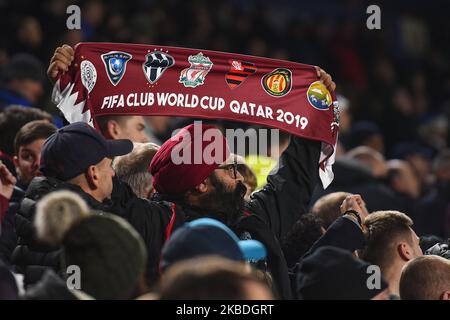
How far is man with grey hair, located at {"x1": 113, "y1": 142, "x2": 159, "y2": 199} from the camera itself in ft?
14.9

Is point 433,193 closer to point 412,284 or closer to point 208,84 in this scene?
point 208,84

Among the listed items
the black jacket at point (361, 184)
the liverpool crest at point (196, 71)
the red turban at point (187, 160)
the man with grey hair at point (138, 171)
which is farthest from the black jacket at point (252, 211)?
the black jacket at point (361, 184)

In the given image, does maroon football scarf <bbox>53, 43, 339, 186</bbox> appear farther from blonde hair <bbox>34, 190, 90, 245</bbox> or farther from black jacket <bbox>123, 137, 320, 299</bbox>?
blonde hair <bbox>34, 190, 90, 245</bbox>

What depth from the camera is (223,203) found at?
3.94m

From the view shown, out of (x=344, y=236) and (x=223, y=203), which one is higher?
(x=223, y=203)

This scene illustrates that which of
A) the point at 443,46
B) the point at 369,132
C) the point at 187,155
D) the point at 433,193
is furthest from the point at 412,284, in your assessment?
the point at 443,46

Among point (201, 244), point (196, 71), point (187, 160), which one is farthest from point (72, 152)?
point (196, 71)

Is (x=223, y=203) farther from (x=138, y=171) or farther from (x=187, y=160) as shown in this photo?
(x=138, y=171)

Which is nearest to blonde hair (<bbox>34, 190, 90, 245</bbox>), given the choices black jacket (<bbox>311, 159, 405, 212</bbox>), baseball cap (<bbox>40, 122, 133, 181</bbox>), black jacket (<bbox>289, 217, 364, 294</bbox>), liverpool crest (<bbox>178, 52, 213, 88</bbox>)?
baseball cap (<bbox>40, 122, 133, 181</bbox>)

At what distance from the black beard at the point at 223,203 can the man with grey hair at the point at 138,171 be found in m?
0.63

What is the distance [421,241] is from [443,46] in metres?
9.41

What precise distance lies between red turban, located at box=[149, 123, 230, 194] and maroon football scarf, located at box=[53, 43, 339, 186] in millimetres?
671

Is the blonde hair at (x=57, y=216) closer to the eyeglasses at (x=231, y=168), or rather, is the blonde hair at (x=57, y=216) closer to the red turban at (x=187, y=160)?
the red turban at (x=187, y=160)

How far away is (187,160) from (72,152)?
499 millimetres
